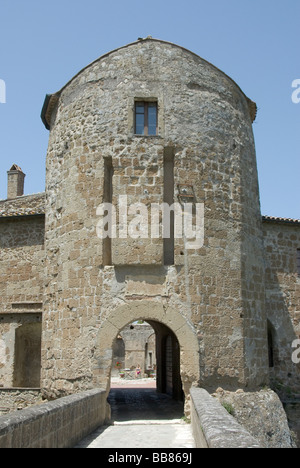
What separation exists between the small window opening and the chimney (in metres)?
11.6

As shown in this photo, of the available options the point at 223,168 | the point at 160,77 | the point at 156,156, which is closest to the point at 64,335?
the point at 156,156

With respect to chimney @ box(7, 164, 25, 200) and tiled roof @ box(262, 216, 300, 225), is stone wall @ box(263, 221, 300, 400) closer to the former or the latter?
tiled roof @ box(262, 216, 300, 225)

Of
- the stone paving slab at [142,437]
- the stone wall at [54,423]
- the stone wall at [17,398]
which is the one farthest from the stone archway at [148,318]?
the stone wall at [17,398]

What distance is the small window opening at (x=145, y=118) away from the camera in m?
10.8

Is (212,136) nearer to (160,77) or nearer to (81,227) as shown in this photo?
(160,77)

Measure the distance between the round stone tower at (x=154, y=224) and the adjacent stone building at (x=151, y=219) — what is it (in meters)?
0.02

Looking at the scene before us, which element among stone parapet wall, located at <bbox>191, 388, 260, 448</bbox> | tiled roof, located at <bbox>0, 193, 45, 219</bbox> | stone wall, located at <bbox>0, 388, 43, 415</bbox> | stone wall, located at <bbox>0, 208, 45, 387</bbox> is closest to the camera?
stone parapet wall, located at <bbox>191, 388, 260, 448</bbox>

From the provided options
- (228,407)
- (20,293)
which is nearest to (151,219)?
(228,407)

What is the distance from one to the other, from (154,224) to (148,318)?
1.82 meters

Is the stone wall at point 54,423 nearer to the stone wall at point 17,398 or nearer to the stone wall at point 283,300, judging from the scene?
the stone wall at point 17,398

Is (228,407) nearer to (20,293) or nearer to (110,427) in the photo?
(110,427)

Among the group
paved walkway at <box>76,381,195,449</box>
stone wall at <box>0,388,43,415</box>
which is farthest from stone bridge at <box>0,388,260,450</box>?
stone wall at <box>0,388,43,415</box>

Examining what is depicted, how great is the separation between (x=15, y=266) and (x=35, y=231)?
1.08 metres

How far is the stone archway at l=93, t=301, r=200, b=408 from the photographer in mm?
9781
